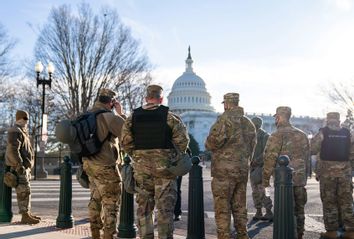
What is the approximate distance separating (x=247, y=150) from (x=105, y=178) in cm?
191

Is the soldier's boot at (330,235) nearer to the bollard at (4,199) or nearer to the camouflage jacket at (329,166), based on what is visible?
the camouflage jacket at (329,166)

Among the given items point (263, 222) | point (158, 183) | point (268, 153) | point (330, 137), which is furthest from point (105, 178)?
point (263, 222)

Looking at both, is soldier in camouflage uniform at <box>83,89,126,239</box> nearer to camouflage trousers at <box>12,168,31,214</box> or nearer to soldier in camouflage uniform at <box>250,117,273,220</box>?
camouflage trousers at <box>12,168,31,214</box>

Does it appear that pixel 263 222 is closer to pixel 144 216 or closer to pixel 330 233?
pixel 330 233

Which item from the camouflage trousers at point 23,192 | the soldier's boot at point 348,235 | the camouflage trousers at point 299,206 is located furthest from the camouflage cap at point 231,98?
the camouflage trousers at point 23,192

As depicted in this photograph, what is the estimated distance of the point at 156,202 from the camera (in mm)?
5809

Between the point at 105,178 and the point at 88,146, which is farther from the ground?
the point at 88,146

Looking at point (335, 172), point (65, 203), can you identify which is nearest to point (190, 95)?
point (65, 203)

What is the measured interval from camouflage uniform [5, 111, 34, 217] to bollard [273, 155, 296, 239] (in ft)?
17.0

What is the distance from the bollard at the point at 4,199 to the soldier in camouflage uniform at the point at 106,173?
131 inches

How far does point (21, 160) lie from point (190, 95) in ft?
426

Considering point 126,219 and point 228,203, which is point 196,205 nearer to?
point 228,203

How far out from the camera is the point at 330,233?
25.3 ft

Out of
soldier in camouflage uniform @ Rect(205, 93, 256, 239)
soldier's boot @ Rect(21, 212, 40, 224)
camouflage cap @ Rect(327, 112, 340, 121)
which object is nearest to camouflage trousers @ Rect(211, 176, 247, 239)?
soldier in camouflage uniform @ Rect(205, 93, 256, 239)
